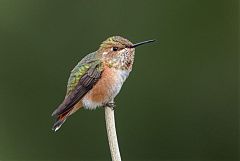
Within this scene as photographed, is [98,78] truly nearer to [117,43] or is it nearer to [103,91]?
[103,91]

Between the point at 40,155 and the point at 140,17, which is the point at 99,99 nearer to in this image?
the point at 40,155

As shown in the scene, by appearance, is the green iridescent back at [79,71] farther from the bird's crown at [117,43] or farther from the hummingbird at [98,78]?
the bird's crown at [117,43]

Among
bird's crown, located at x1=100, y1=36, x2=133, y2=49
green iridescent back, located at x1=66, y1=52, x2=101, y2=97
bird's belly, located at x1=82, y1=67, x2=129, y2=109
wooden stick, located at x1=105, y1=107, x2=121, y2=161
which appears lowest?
wooden stick, located at x1=105, y1=107, x2=121, y2=161

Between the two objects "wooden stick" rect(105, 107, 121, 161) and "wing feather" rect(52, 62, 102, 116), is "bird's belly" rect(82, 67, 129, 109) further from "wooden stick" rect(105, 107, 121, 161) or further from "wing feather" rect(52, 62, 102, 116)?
"wooden stick" rect(105, 107, 121, 161)

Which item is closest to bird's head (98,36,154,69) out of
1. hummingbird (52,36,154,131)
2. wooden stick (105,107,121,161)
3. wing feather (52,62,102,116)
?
hummingbird (52,36,154,131)

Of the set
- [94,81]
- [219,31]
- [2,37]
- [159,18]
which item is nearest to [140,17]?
[159,18]

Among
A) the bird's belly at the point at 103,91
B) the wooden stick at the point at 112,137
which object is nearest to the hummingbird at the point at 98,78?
the bird's belly at the point at 103,91

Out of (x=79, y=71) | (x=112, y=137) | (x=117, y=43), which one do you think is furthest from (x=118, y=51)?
(x=112, y=137)

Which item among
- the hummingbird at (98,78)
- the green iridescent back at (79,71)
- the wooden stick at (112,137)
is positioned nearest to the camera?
the wooden stick at (112,137)
